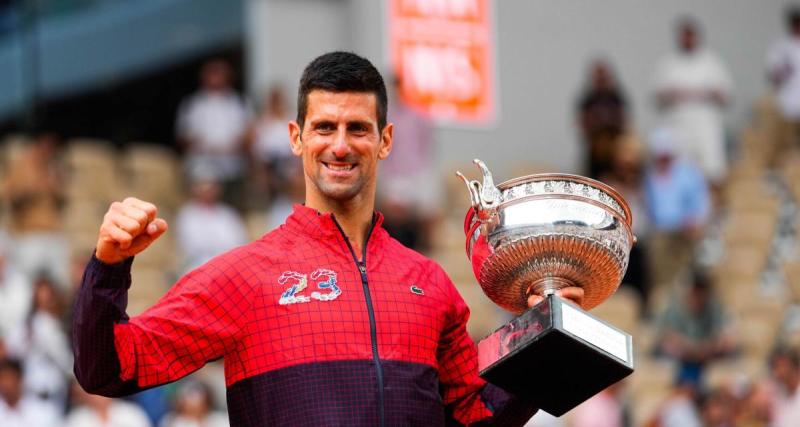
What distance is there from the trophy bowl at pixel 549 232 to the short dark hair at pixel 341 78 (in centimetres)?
33

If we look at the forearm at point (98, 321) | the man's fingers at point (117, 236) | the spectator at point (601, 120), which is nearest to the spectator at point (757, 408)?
the spectator at point (601, 120)

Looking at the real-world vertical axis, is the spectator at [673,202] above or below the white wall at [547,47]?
below

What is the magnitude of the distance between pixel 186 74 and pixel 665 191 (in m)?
3.97

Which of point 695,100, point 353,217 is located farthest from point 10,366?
point 695,100

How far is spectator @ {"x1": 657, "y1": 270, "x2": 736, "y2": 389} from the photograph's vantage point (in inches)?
421

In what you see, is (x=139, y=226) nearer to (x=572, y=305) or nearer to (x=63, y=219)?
(x=572, y=305)

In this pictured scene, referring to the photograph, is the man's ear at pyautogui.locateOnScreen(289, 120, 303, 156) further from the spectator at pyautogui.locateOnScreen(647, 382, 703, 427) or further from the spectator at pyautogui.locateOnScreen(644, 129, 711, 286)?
the spectator at pyautogui.locateOnScreen(644, 129, 711, 286)

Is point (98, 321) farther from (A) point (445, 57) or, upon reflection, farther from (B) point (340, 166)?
(A) point (445, 57)

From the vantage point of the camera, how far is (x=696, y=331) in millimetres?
10836

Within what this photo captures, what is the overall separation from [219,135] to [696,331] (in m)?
3.80

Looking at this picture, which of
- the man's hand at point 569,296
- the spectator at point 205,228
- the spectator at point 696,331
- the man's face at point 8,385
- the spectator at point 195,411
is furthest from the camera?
the spectator at point 205,228

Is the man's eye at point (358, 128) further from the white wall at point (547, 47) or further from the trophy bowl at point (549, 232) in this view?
the white wall at point (547, 47)

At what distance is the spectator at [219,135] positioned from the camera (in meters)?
12.4

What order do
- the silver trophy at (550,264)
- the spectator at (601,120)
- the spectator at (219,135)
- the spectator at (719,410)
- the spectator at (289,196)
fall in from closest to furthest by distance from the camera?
1. the silver trophy at (550,264)
2. the spectator at (719,410)
3. the spectator at (289,196)
4. the spectator at (219,135)
5. the spectator at (601,120)
